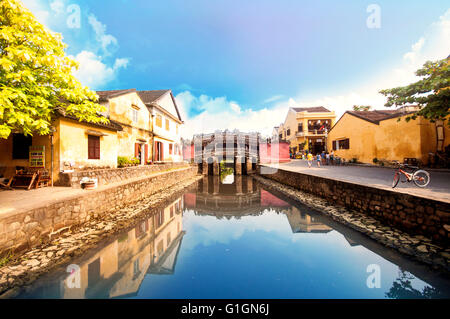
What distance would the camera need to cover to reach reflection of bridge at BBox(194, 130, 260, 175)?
Answer: 79.1 feet

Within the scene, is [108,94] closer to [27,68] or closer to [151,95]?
[151,95]

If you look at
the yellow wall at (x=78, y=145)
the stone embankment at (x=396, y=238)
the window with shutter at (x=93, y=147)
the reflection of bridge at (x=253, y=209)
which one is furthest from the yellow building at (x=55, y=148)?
the stone embankment at (x=396, y=238)

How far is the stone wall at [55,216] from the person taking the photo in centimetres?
349

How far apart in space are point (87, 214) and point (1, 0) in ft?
20.2

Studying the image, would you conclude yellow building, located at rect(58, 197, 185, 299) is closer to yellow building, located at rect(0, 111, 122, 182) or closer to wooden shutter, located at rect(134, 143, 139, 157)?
yellow building, located at rect(0, 111, 122, 182)

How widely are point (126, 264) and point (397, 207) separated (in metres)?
7.77

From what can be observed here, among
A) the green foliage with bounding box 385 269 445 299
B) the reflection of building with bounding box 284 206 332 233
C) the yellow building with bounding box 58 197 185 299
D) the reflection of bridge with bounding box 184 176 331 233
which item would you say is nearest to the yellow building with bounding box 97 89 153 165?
the reflection of bridge with bounding box 184 176 331 233

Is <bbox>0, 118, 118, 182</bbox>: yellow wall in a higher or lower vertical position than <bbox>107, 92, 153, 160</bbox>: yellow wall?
lower

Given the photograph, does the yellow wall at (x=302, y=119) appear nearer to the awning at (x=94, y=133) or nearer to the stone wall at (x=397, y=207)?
the stone wall at (x=397, y=207)

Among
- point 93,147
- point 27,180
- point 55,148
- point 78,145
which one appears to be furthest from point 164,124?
point 27,180

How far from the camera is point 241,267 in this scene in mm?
3879

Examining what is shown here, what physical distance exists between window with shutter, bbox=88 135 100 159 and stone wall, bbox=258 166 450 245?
1252 cm

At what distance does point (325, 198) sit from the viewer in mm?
8836
